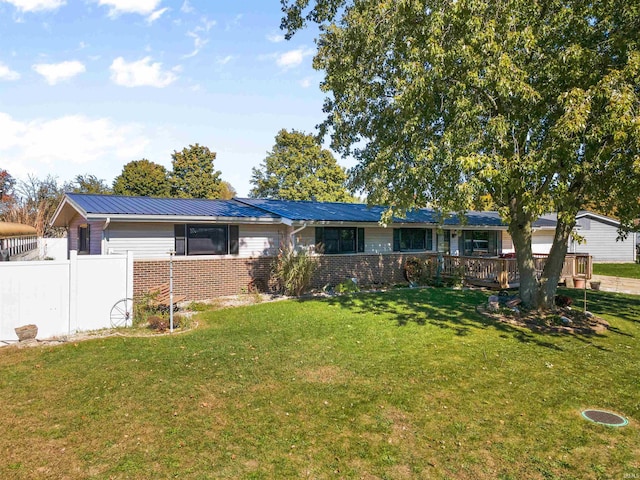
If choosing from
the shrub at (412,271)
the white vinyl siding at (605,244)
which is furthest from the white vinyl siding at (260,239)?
the white vinyl siding at (605,244)

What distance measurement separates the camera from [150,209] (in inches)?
504

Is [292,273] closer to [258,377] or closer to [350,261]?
[350,261]

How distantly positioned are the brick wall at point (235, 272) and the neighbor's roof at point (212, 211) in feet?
4.98

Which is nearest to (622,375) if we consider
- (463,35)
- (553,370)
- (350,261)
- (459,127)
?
(553,370)

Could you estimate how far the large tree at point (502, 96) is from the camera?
7250 millimetres

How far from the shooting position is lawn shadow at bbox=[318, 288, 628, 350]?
28.8 feet

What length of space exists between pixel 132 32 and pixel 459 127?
1033cm

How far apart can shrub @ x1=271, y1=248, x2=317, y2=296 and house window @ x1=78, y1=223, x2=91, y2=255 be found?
704 centimetres

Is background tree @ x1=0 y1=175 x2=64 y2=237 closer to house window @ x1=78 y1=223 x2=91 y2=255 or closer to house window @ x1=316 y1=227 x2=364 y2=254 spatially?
house window @ x1=78 y1=223 x2=91 y2=255

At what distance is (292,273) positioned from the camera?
13469mm

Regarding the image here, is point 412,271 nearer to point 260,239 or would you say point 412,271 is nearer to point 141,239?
point 260,239

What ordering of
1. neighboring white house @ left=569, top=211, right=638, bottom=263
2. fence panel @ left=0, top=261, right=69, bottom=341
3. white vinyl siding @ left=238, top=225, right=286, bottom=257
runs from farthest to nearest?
neighboring white house @ left=569, top=211, right=638, bottom=263
white vinyl siding @ left=238, top=225, right=286, bottom=257
fence panel @ left=0, top=261, right=69, bottom=341

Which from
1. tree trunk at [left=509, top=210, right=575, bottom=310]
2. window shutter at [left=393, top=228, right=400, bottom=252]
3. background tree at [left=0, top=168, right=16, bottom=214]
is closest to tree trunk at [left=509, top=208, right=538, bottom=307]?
tree trunk at [left=509, top=210, right=575, bottom=310]

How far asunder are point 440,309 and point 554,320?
290 centimetres
